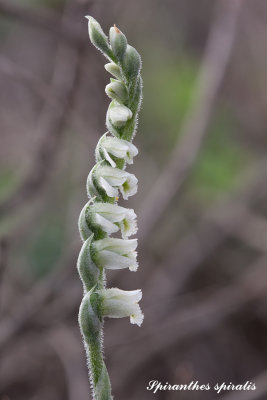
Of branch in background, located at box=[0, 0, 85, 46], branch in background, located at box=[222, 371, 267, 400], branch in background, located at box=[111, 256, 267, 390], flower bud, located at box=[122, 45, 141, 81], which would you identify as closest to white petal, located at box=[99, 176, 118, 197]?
flower bud, located at box=[122, 45, 141, 81]

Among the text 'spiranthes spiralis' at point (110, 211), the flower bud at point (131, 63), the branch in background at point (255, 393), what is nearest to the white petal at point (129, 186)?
the text 'spiranthes spiralis' at point (110, 211)

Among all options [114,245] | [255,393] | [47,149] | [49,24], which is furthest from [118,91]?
[49,24]

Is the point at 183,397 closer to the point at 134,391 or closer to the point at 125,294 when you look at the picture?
the point at 134,391

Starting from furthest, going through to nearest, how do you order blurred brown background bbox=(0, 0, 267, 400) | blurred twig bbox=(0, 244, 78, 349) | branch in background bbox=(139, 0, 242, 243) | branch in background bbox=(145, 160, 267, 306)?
1. branch in background bbox=(145, 160, 267, 306)
2. branch in background bbox=(139, 0, 242, 243)
3. blurred brown background bbox=(0, 0, 267, 400)
4. blurred twig bbox=(0, 244, 78, 349)

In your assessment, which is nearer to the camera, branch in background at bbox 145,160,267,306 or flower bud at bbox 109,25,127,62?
flower bud at bbox 109,25,127,62

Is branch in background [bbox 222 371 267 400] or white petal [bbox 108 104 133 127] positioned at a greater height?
white petal [bbox 108 104 133 127]

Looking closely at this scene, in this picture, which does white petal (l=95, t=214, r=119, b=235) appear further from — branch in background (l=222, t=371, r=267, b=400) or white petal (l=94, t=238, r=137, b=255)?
branch in background (l=222, t=371, r=267, b=400)

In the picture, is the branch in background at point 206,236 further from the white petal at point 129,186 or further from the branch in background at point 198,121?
the white petal at point 129,186
